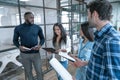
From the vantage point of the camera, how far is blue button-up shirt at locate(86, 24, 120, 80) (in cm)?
84

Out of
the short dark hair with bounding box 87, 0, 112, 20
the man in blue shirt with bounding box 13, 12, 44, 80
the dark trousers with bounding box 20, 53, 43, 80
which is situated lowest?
the dark trousers with bounding box 20, 53, 43, 80

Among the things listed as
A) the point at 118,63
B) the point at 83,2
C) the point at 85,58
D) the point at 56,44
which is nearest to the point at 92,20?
the point at 118,63

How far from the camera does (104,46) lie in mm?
886

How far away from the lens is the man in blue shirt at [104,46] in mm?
845

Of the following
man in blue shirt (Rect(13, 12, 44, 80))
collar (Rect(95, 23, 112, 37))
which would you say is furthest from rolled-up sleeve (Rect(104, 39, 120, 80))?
man in blue shirt (Rect(13, 12, 44, 80))

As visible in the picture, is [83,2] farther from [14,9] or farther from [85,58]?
[85,58]

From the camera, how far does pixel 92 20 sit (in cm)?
100

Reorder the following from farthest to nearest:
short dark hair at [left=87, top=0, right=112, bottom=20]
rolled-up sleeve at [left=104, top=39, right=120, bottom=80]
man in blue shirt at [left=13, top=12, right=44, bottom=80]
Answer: man in blue shirt at [left=13, top=12, right=44, bottom=80]
short dark hair at [left=87, top=0, right=112, bottom=20]
rolled-up sleeve at [left=104, top=39, right=120, bottom=80]

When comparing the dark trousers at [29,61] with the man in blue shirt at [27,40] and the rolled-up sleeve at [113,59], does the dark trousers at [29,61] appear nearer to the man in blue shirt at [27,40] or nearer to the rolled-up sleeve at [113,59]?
the man in blue shirt at [27,40]

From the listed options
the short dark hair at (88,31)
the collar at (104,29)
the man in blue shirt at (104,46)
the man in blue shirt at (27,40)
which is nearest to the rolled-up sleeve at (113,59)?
the man in blue shirt at (104,46)

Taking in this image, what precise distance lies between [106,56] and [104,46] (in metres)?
0.07

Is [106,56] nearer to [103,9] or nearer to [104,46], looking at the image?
[104,46]

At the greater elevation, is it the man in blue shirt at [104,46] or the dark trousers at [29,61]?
the man in blue shirt at [104,46]

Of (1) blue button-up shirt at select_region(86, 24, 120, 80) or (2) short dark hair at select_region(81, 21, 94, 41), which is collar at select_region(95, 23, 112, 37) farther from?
(2) short dark hair at select_region(81, 21, 94, 41)
